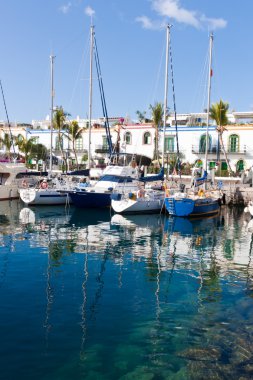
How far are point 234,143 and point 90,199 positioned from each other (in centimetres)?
2616

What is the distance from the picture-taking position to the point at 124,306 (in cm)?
1257

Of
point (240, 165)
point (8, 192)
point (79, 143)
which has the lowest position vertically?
point (8, 192)

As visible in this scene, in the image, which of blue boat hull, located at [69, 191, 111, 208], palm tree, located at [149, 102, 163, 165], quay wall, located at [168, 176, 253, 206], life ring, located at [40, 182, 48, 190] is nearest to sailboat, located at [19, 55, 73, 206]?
life ring, located at [40, 182, 48, 190]

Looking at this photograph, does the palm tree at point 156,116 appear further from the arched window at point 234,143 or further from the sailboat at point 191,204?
the sailboat at point 191,204

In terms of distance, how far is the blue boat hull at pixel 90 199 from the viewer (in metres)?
36.2

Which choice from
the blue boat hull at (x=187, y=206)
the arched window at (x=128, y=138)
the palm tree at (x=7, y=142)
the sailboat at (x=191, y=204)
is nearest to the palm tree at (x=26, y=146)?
the palm tree at (x=7, y=142)

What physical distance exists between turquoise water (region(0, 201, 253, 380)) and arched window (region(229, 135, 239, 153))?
31.7 meters

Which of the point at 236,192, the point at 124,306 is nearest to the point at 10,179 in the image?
the point at 236,192

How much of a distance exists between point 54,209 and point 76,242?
14.8 m

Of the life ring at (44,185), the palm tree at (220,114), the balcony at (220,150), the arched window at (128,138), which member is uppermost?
the palm tree at (220,114)

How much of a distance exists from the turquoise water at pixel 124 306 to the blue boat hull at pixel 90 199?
1177 cm

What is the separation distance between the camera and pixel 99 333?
34.7 ft

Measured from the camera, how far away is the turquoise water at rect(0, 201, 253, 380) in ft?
29.7

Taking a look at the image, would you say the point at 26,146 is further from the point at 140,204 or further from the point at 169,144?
the point at 140,204
